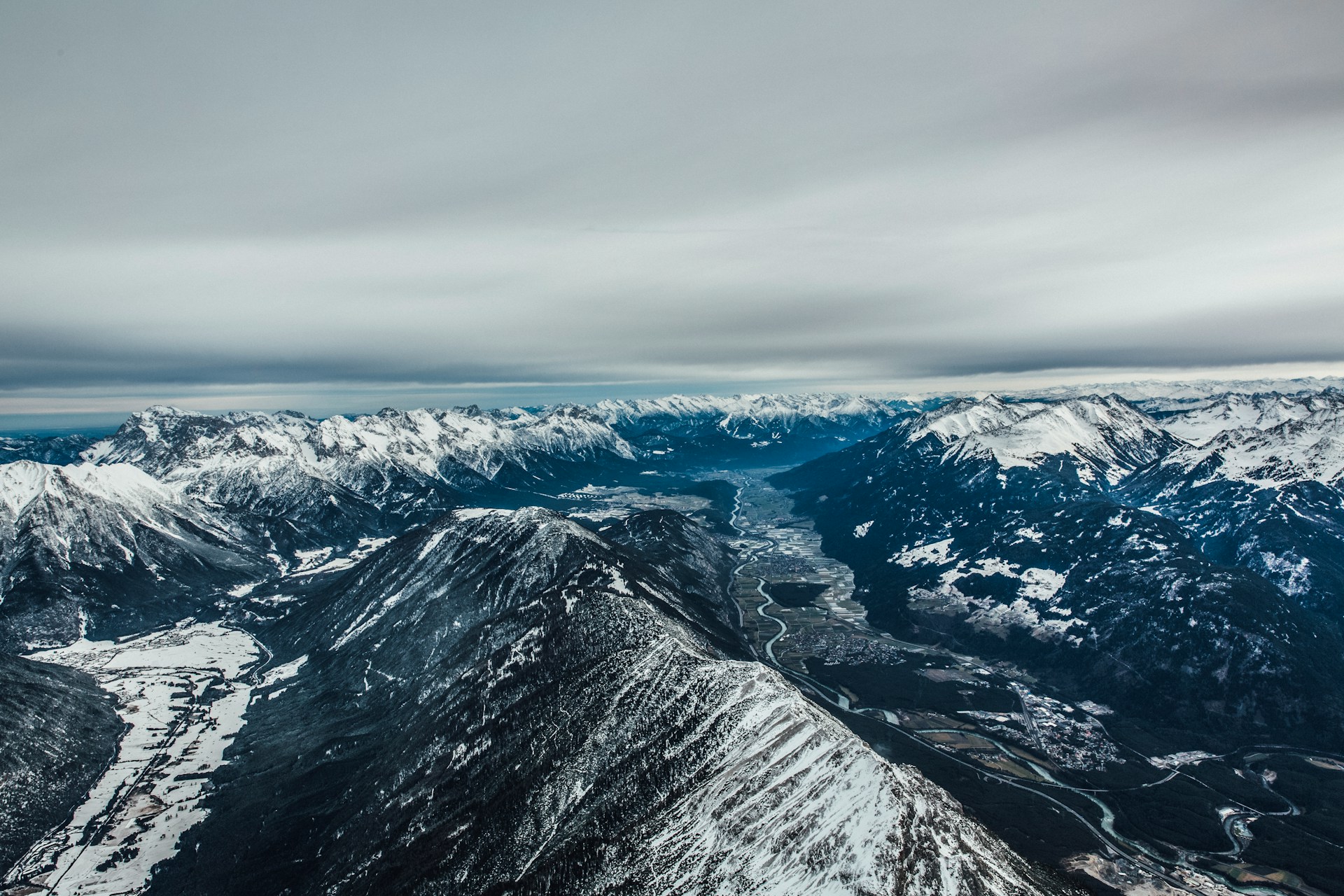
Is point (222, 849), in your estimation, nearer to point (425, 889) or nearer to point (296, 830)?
point (296, 830)

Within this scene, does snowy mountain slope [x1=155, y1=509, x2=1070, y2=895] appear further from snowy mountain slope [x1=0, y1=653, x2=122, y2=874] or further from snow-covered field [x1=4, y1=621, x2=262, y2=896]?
snowy mountain slope [x1=0, y1=653, x2=122, y2=874]

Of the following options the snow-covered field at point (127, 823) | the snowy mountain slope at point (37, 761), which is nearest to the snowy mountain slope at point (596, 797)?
the snow-covered field at point (127, 823)

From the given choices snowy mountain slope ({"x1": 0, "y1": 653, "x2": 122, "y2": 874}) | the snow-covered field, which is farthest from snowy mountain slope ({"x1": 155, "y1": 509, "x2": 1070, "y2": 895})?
snowy mountain slope ({"x1": 0, "y1": 653, "x2": 122, "y2": 874})

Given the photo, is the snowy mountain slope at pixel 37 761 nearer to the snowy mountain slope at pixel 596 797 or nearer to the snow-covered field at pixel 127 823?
the snow-covered field at pixel 127 823

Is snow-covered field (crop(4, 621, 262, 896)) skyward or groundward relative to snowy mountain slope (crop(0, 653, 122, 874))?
groundward

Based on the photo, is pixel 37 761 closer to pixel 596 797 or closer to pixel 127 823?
pixel 127 823

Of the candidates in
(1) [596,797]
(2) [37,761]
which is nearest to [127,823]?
(2) [37,761]

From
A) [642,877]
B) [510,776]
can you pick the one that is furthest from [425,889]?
[642,877]

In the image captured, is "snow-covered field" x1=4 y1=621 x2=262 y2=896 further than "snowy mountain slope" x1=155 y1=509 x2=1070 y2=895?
Yes
